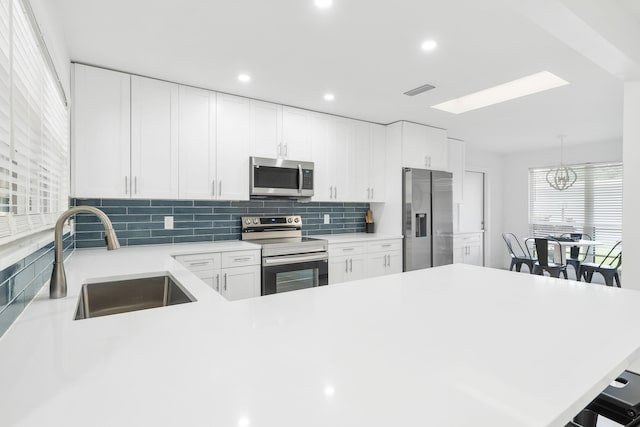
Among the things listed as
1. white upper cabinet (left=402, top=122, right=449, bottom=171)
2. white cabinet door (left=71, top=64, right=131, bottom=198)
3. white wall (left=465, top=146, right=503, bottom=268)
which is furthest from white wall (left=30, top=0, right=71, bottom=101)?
white wall (left=465, top=146, right=503, bottom=268)

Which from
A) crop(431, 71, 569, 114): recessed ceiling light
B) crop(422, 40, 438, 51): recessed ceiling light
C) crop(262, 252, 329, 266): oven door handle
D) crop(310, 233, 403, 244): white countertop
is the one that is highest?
crop(431, 71, 569, 114): recessed ceiling light

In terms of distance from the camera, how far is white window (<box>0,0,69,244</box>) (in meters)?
0.96

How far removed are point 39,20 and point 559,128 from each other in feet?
18.0

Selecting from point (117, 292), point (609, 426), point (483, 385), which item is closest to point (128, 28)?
point (117, 292)

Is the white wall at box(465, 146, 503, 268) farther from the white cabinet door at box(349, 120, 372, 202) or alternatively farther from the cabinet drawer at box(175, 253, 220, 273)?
the cabinet drawer at box(175, 253, 220, 273)

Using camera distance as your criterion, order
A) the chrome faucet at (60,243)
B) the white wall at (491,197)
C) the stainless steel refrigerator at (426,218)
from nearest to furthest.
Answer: the chrome faucet at (60,243), the stainless steel refrigerator at (426,218), the white wall at (491,197)

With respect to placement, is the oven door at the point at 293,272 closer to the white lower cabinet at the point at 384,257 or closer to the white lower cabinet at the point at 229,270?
the white lower cabinet at the point at 229,270

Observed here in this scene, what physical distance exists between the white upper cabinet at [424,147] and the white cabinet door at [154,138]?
2629 mm

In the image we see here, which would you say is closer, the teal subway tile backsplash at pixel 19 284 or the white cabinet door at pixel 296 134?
the teal subway tile backsplash at pixel 19 284

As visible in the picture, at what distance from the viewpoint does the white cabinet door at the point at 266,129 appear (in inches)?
130

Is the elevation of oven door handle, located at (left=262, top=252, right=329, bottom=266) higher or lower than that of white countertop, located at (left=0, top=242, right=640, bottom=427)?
lower

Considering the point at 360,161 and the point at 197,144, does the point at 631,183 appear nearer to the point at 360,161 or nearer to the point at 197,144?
the point at 360,161

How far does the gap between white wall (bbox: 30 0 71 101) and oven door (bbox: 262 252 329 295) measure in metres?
1.98

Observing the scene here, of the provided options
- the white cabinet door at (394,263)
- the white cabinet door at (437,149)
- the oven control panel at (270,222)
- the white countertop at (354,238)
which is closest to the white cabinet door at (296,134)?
the oven control panel at (270,222)
